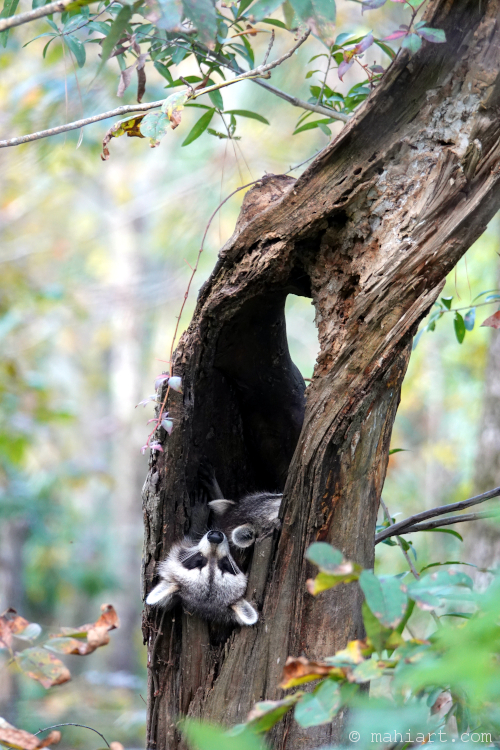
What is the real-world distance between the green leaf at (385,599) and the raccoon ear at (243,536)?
149 cm

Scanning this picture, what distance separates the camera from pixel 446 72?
1991mm

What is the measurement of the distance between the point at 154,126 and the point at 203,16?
2.06ft

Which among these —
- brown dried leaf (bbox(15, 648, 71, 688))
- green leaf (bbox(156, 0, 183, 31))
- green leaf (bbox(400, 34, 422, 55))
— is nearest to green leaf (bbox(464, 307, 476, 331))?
green leaf (bbox(400, 34, 422, 55))

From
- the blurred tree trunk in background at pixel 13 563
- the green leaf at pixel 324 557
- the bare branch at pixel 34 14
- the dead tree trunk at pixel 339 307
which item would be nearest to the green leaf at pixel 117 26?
the bare branch at pixel 34 14

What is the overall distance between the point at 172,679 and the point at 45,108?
18.0 ft

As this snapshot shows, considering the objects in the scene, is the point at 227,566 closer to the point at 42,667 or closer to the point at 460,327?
the point at 42,667

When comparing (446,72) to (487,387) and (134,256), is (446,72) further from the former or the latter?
(134,256)

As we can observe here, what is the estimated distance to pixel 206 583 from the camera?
2443 millimetres

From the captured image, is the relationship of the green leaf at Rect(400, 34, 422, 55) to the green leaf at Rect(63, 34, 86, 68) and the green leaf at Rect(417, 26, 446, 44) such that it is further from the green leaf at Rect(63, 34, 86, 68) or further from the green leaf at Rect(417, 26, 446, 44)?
the green leaf at Rect(63, 34, 86, 68)

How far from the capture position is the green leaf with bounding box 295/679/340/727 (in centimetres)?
112

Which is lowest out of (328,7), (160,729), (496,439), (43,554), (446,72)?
(160,729)

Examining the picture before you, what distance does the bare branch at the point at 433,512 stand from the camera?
2.32 meters

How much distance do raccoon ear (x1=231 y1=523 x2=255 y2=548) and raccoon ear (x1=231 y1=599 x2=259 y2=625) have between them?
31cm

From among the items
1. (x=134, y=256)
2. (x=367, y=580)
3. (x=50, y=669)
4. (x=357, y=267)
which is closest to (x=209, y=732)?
(x=367, y=580)
